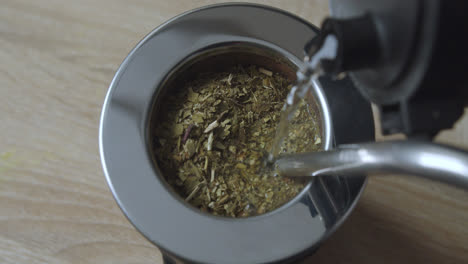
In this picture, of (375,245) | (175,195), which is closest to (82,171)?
(175,195)

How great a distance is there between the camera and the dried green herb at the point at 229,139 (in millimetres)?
517

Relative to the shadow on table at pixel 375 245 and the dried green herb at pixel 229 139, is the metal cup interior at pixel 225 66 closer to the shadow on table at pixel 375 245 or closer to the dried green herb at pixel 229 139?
the dried green herb at pixel 229 139

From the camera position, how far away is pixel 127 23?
698 millimetres

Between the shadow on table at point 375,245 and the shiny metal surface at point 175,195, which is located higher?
the shiny metal surface at point 175,195

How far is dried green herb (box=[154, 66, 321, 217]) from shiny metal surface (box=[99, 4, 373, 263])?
5 cm

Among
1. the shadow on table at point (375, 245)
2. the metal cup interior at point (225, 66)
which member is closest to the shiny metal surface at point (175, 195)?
the metal cup interior at point (225, 66)

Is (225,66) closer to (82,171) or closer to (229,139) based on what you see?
(229,139)

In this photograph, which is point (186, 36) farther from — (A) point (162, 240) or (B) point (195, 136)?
(A) point (162, 240)

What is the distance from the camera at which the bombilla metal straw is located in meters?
0.26

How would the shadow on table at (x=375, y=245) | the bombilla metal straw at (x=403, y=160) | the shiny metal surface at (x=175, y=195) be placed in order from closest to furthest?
1. the bombilla metal straw at (x=403, y=160)
2. the shiny metal surface at (x=175, y=195)
3. the shadow on table at (x=375, y=245)

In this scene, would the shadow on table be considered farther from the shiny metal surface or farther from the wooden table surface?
the shiny metal surface

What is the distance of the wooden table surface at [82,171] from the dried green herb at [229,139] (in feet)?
0.61

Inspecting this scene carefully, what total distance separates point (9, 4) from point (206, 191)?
597mm

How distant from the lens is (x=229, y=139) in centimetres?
56
